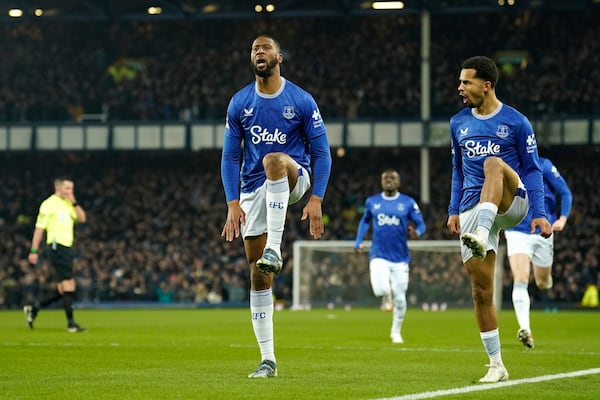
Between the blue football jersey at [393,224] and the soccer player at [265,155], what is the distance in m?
8.65

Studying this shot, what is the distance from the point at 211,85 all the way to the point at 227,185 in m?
44.6

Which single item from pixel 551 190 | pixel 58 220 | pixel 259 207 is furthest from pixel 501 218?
pixel 58 220

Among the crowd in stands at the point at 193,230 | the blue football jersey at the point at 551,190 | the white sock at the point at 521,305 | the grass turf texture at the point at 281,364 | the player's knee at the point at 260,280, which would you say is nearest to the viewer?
the grass turf texture at the point at 281,364

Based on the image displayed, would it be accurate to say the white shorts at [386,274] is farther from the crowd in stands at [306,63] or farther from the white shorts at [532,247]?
the crowd in stands at [306,63]

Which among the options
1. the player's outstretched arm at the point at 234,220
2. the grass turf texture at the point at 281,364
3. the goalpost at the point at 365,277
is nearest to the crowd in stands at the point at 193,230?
the goalpost at the point at 365,277

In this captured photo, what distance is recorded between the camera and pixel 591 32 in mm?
50938

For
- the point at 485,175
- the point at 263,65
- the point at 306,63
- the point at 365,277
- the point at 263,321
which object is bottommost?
the point at 365,277

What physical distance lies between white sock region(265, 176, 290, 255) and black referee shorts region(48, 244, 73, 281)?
34.9 feet

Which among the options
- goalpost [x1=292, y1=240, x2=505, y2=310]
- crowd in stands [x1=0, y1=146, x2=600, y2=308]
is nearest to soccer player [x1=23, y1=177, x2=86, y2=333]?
goalpost [x1=292, y1=240, x2=505, y2=310]

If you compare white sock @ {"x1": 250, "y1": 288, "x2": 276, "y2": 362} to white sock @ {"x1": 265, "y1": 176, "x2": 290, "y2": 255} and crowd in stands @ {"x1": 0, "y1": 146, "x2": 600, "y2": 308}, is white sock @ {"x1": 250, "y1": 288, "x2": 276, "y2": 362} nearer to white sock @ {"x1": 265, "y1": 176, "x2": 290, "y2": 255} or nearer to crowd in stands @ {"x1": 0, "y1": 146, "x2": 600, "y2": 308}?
white sock @ {"x1": 265, "y1": 176, "x2": 290, "y2": 255}

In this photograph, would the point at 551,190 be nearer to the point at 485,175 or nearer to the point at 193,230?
the point at 485,175

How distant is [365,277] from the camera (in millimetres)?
37812

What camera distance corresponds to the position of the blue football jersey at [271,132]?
9.52m

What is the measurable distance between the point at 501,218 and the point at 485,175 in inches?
18.4
